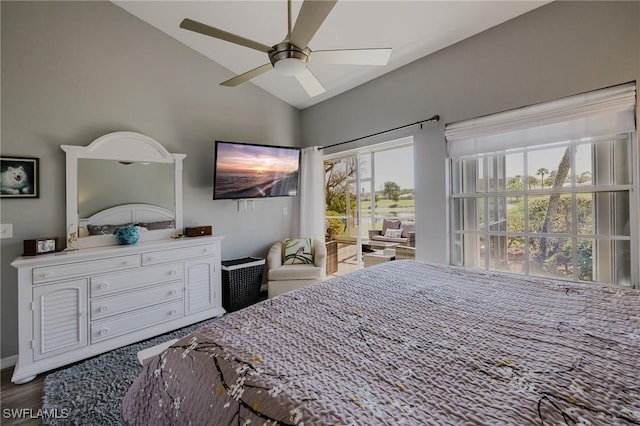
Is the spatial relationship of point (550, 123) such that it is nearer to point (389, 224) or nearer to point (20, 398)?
point (389, 224)

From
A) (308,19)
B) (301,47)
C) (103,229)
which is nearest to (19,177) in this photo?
(103,229)

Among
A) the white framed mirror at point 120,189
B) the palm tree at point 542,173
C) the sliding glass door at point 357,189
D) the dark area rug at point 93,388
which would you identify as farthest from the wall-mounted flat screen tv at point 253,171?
the palm tree at point 542,173

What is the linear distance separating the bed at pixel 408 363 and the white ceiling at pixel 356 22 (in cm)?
220

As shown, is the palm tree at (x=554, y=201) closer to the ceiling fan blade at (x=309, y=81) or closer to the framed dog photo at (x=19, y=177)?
the ceiling fan blade at (x=309, y=81)

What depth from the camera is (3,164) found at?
2.24 metres

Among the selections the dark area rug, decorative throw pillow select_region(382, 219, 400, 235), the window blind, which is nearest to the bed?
the dark area rug

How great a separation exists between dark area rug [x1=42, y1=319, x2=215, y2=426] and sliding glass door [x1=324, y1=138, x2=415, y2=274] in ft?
9.42

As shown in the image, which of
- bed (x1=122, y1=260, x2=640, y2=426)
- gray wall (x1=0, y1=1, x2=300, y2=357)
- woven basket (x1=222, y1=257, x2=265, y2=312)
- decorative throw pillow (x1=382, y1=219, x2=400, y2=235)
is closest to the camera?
bed (x1=122, y1=260, x2=640, y2=426)

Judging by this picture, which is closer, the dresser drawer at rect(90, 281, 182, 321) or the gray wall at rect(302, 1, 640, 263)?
the gray wall at rect(302, 1, 640, 263)

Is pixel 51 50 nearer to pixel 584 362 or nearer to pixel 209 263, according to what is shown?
pixel 209 263

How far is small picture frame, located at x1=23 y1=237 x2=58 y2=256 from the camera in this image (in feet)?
7.24

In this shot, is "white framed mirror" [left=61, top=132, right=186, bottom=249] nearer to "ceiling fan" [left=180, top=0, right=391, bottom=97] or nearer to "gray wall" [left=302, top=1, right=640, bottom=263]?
"ceiling fan" [left=180, top=0, right=391, bottom=97]

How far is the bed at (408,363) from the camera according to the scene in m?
0.73

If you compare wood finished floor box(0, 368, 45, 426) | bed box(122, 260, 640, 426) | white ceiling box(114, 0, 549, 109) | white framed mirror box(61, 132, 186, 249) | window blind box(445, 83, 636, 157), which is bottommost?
wood finished floor box(0, 368, 45, 426)
